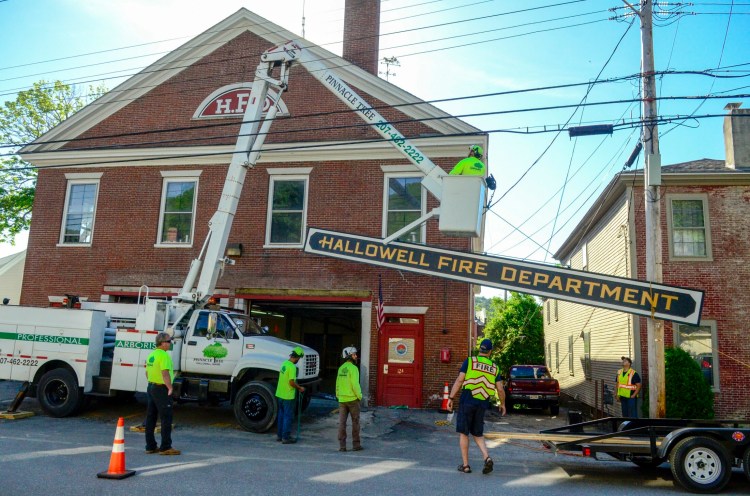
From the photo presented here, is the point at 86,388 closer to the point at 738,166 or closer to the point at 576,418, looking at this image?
the point at 576,418

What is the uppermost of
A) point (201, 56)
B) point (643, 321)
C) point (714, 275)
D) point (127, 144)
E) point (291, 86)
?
point (201, 56)

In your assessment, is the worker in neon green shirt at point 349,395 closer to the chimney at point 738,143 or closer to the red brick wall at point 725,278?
the red brick wall at point 725,278

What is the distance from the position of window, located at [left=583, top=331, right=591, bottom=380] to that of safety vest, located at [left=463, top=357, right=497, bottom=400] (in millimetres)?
13425

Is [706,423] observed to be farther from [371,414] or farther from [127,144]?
[127,144]

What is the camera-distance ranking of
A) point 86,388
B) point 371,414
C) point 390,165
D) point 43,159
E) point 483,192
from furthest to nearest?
point 43,159 → point 390,165 → point 371,414 → point 86,388 → point 483,192

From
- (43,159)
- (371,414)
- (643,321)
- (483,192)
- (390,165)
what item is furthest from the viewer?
(43,159)

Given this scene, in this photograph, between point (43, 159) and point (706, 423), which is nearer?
point (706, 423)

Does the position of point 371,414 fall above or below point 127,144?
below

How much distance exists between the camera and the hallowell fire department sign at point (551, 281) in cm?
944

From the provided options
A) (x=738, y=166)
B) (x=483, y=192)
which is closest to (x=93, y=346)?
(x=483, y=192)

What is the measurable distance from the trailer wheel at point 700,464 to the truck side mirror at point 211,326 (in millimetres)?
8556

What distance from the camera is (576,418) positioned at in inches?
439

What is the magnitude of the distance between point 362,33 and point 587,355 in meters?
13.4

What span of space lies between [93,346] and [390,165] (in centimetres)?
892
